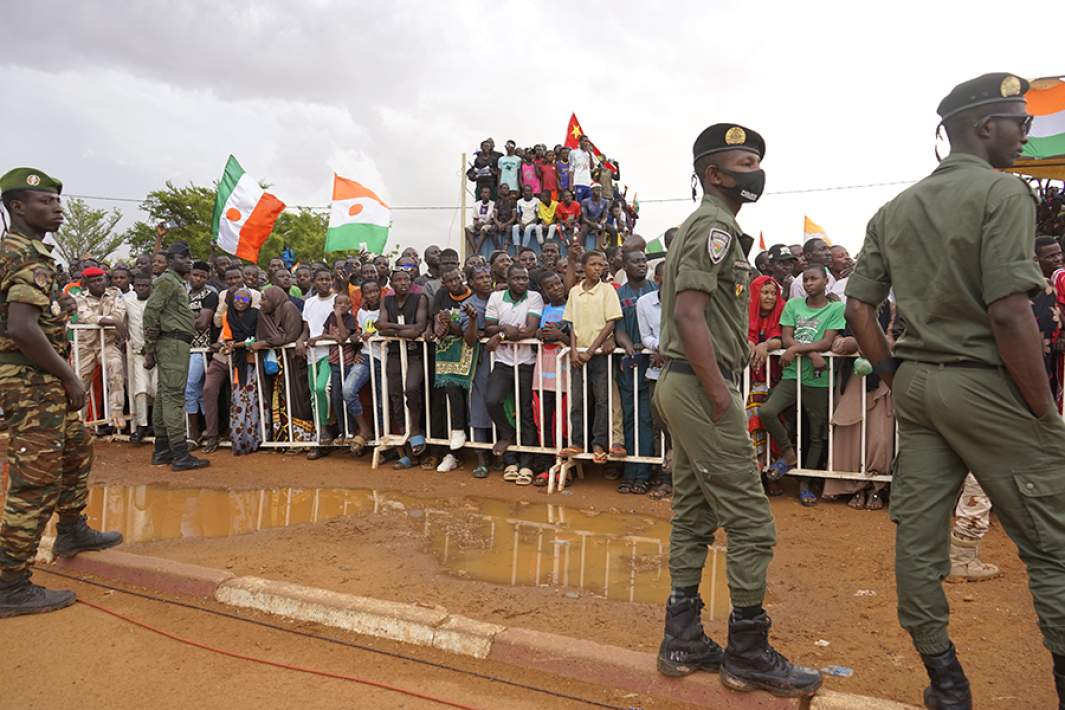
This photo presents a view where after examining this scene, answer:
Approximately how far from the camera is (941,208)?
2475mm

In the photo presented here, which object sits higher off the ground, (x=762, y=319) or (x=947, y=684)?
(x=762, y=319)

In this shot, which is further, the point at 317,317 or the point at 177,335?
the point at 317,317

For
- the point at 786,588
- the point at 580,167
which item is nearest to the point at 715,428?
the point at 786,588

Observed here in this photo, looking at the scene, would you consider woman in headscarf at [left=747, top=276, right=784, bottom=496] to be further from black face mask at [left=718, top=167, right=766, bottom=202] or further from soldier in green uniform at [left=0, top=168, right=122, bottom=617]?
soldier in green uniform at [left=0, top=168, right=122, bottom=617]

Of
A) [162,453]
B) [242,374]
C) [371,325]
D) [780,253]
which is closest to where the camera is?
[371,325]

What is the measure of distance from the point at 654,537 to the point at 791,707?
7.99 ft

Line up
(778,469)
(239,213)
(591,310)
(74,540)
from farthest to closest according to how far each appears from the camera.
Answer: (239,213) → (591,310) → (778,469) → (74,540)

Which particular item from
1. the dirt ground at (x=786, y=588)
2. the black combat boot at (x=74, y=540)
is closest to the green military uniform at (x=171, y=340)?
the dirt ground at (x=786, y=588)

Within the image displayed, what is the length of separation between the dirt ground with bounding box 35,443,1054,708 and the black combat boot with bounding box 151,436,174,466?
298 cm

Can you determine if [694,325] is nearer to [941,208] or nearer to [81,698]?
[941,208]

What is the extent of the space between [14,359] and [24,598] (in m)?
1.31

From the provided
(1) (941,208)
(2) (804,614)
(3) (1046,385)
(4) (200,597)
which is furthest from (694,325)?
(4) (200,597)

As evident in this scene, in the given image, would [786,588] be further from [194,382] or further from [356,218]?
[356,218]

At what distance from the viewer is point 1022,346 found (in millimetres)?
2303
